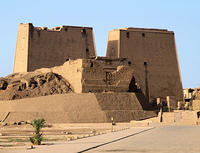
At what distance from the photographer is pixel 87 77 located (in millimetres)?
38125

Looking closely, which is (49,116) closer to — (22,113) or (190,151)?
(22,113)

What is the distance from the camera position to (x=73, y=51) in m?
Result: 50.4

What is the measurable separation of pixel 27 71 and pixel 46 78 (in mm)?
7555

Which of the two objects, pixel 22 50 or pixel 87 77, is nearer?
pixel 87 77

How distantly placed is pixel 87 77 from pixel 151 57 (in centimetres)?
1526

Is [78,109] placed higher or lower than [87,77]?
lower

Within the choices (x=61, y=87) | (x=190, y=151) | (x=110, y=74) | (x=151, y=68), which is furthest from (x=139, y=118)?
(x=190, y=151)

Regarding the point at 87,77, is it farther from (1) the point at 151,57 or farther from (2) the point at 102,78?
(1) the point at 151,57

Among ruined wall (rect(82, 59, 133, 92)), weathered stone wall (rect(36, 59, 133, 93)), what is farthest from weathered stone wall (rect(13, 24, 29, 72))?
ruined wall (rect(82, 59, 133, 92))

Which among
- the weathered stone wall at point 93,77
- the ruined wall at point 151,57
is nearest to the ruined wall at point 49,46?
the ruined wall at point 151,57

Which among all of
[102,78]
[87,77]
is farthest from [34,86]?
[102,78]

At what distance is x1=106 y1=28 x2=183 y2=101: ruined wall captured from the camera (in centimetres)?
5009

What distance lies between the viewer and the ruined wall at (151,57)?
5009 centimetres

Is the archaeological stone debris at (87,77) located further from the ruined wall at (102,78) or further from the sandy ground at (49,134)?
the sandy ground at (49,134)
